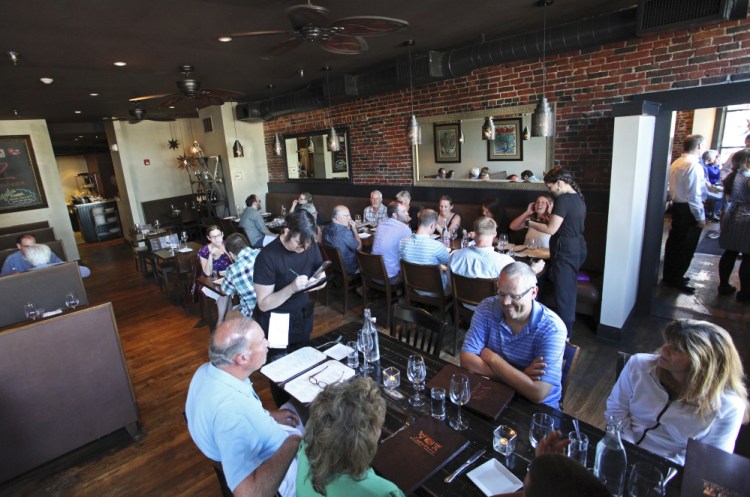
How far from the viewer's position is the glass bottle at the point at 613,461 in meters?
1.39

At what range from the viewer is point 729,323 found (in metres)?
4.18

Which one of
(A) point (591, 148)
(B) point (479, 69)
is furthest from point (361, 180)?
(A) point (591, 148)

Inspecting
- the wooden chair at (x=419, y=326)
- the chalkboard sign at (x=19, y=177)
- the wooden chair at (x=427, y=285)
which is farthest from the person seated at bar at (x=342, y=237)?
the chalkboard sign at (x=19, y=177)

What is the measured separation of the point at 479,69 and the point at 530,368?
4717mm

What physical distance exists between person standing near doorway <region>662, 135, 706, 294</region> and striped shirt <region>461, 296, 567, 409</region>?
150 inches

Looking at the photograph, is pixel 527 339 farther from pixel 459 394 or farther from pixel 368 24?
pixel 368 24

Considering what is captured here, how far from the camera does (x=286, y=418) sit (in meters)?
2.17

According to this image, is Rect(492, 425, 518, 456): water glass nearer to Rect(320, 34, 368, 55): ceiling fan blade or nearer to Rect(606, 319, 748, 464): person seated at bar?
Rect(606, 319, 748, 464): person seated at bar

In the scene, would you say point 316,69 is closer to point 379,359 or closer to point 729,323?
point 379,359

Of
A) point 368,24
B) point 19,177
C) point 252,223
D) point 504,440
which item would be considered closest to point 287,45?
point 368,24

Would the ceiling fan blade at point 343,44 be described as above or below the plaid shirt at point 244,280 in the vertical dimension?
above

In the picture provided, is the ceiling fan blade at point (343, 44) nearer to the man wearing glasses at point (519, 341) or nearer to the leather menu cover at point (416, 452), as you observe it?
the man wearing glasses at point (519, 341)

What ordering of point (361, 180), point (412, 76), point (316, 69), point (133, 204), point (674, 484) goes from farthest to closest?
1. point (133, 204)
2. point (361, 180)
3. point (316, 69)
4. point (412, 76)
5. point (674, 484)

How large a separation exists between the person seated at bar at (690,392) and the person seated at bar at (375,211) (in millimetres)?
5097
